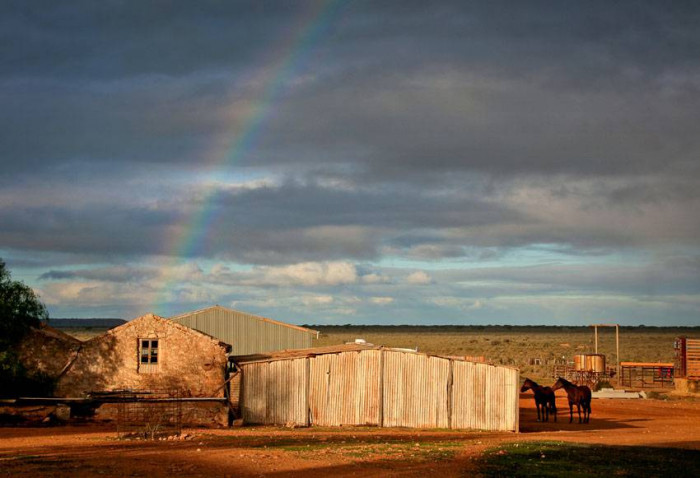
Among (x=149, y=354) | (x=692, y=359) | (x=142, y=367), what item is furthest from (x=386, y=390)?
(x=692, y=359)

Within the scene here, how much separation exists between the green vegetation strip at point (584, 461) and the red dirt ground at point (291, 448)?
0.80 meters

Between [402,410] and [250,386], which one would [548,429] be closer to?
[402,410]

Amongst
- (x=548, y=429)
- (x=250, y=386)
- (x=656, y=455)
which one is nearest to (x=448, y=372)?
(x=548, y=429)

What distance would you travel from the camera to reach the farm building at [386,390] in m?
35.7

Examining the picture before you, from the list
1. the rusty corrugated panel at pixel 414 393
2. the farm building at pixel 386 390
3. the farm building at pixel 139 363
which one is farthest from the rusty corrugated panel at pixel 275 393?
the rusty corrugated panel at pixel 414 393

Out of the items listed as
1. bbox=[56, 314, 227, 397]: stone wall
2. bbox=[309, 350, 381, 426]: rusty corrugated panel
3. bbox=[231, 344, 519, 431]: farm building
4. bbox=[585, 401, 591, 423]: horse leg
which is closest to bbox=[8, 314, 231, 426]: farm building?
bbox=[56, 314, 227, 397]: stone wall

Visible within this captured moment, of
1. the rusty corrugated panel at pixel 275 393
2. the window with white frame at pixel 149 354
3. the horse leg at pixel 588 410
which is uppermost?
the window with white frame at pixel 149 354

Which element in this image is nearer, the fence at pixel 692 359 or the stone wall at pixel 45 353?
the stone wall at pixel 45 353

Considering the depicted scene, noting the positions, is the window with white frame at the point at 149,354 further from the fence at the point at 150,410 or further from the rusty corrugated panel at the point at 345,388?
the rusty corrugated panel at the point at 345,388

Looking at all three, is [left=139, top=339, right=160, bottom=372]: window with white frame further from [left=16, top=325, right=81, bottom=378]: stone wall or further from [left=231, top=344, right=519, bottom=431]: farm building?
[left=231, top=344, right=519, bottom=431]: farm building

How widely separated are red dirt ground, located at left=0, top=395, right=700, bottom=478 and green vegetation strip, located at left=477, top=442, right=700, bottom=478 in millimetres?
795

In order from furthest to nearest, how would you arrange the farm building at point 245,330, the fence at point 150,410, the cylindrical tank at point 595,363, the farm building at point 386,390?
1. the cylindrical tank at point 595,363
2. the farm building at point 245,330
3. the farm building at point 386,390
4. the fence at point 150,410

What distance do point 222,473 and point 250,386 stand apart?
14.9 m

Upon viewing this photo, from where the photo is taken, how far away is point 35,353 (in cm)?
3584
